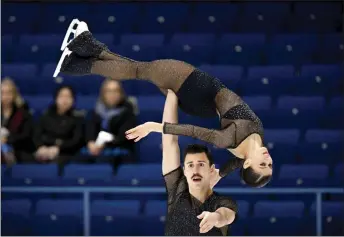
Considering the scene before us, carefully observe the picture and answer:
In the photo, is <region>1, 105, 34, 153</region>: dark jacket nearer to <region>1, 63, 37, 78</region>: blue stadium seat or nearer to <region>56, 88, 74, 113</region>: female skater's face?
<region>56, 88, 74, 113</region>: female skater's face

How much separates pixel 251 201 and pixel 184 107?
2726mm

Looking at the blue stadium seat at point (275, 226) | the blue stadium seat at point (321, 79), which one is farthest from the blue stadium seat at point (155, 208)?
the blue stadium seat at point (321, 79)

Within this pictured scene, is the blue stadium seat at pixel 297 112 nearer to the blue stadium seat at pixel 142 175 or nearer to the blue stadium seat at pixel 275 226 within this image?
the blue stadium seat at pixel 275 226

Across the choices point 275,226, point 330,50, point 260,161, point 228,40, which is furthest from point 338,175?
point 260,161

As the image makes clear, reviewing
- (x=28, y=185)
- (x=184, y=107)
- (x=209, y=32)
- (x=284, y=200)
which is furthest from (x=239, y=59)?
(x=184, y=107)

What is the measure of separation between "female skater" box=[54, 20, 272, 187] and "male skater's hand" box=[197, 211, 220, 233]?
1.59ft

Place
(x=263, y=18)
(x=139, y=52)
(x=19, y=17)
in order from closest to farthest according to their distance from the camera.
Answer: (x=139, y=52) < (x=263, y=18) < (x=19, y=17)

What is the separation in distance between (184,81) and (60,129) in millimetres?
2471

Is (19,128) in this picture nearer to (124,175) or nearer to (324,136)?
(124,175)

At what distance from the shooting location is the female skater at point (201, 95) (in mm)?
6547

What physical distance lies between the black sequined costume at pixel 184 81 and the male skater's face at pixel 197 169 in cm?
16

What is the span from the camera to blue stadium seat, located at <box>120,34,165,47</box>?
10.2 m

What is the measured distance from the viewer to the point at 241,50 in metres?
10.2

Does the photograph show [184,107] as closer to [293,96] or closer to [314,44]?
[293,96]
